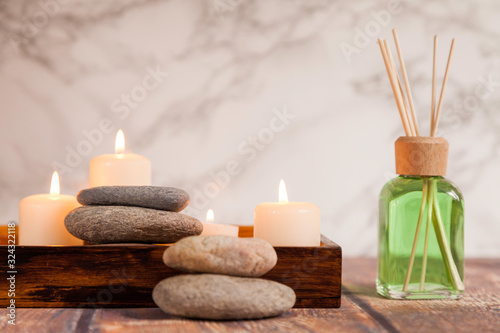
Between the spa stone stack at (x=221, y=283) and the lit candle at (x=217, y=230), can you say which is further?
the lit candle at (x=217, y=230)

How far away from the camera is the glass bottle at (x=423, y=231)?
2.39 feet

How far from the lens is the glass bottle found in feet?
2.39

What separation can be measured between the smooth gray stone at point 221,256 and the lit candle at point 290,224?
8 cm

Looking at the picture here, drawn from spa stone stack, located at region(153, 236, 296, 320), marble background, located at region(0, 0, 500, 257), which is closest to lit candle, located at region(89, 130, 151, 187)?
spa stone stack, located at region(153, 236, 296, 320)

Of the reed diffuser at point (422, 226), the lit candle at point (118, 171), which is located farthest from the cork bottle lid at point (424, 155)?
the lit candle at point (118, 171)

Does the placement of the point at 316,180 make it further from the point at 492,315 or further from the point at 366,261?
the point at 492,315

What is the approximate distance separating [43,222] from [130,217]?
14 centimetres

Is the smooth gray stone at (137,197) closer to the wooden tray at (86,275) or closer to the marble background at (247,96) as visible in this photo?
the wooden tray at (86,275)

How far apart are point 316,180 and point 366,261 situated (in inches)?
7.0

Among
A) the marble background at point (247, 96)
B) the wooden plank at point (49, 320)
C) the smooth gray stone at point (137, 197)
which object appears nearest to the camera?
the wooden plank at point (49, 320)

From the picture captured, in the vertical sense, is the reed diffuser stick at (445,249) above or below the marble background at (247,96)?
below

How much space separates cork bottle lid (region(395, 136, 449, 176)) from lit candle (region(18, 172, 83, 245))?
0.44 m

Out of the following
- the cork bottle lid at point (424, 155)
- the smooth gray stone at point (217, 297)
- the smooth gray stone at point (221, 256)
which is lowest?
the smooth gray stone at point (217, 297)

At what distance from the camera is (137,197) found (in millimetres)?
693
